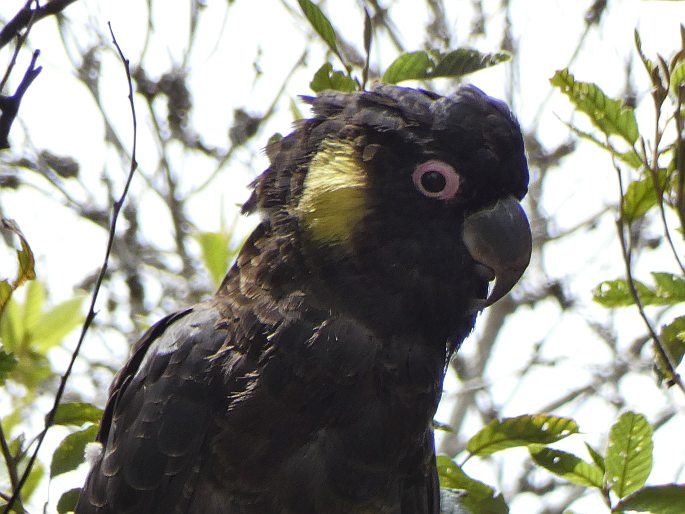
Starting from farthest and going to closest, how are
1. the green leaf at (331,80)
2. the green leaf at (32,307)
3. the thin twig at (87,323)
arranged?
1. the green leaf at (32,307)
2. the green leaf at (331,80)
3. the thin twig at (87,323)

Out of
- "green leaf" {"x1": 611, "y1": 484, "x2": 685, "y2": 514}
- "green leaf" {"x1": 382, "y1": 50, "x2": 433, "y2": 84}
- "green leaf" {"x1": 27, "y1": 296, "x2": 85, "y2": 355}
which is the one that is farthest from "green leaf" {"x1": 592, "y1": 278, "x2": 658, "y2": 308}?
"green leaf" {"x1": 27, "y1": 296, "x2": 85, "y2": 355}

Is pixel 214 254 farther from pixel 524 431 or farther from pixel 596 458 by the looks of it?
pixel 596 458

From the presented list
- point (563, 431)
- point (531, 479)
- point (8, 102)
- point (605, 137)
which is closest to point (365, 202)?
point (605, 137)

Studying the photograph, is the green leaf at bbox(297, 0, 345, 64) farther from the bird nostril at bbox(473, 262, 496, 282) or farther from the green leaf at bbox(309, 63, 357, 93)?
the bird nostril at bbox(473, 262, 496, 282)

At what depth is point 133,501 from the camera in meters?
2.90

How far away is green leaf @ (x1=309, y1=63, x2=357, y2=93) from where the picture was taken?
10.3 ft

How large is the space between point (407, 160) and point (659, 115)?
0.81 meters

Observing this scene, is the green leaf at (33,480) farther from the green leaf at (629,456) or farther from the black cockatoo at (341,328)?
the green leaf at (629,456)

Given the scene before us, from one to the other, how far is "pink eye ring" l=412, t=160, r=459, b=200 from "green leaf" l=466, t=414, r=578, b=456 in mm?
776

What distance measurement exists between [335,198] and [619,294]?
0.99 meters

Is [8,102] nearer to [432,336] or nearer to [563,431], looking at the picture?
[432,336]

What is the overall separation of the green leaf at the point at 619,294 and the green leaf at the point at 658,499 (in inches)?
25.3

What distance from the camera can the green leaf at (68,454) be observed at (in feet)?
9.59

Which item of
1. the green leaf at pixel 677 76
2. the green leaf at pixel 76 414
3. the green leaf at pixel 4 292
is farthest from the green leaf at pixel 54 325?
the green leaf at pixel 677 76
